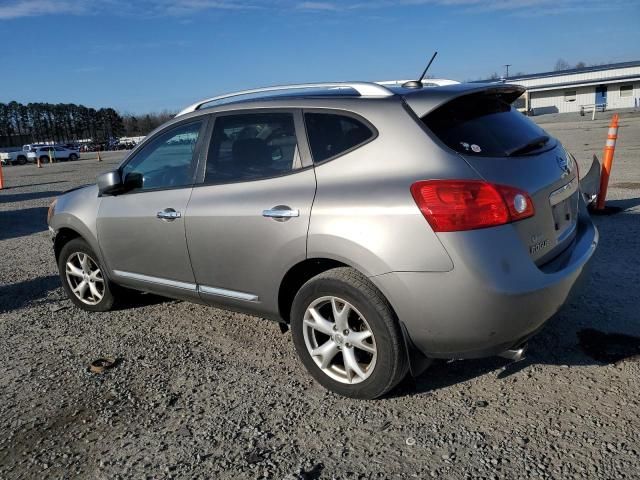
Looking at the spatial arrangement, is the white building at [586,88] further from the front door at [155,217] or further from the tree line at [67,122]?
the tree line at [67,122]

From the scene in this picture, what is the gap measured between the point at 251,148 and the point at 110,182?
1.42 meters

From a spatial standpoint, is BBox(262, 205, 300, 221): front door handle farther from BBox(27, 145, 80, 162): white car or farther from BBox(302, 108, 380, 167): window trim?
BBox(27, 145, 80, 162): white car

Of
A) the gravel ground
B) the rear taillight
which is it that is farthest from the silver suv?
the gravel ground

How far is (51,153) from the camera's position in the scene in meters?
49.9

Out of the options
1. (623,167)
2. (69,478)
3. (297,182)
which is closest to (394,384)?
(297,182)

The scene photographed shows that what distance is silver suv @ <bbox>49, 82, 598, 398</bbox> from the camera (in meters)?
2.75

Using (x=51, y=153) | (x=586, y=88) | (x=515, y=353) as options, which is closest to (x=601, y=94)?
(x=586, y=88)

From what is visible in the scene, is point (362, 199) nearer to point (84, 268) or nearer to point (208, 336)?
point (208, 336)

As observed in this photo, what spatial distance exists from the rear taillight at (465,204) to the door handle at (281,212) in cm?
76

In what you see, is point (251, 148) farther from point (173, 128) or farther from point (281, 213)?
point (173, 128)

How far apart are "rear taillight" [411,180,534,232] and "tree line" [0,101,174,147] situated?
4682 inches

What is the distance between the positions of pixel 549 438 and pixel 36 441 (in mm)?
2740

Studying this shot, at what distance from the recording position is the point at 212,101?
4.27 m

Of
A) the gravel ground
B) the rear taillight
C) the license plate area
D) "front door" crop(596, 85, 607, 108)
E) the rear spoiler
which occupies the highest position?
"front door" crop(596, 85, 607, 108)
